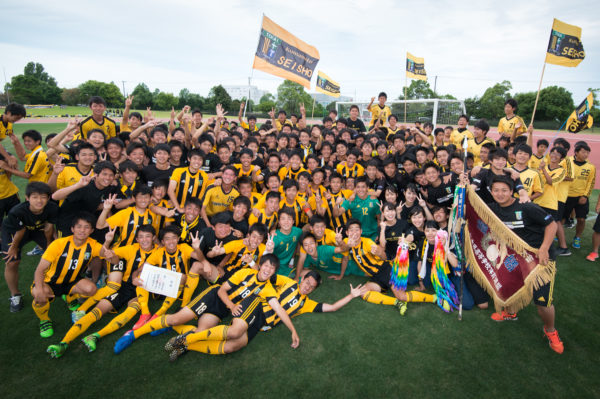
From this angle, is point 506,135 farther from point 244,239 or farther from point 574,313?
point 244,239

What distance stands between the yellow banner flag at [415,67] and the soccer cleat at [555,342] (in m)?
10.0

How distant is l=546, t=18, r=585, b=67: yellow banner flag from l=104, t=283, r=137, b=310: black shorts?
10.0 m

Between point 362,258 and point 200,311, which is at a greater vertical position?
point 362,258

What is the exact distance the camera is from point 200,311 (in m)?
3.59

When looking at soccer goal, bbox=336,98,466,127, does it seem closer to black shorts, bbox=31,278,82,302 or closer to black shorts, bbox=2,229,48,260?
black shorts, bbox=2,229,48,260

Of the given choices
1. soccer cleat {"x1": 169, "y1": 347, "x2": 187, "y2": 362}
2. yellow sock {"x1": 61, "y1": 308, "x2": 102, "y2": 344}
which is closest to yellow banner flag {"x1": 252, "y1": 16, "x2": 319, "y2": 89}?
yellow sock {"x1": 61, "y1": 308, "x2": 102, "y2": 344}

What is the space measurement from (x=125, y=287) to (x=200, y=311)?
49.2 inches

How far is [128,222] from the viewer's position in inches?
170

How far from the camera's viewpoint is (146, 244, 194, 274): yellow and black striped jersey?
405cm

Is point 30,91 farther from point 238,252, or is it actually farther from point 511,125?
point 511,125

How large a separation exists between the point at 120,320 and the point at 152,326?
0.46 meters

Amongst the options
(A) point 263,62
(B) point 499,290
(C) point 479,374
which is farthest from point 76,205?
(A) point 263,62

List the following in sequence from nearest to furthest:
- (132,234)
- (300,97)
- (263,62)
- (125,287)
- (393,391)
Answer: (393,391) < (125,287) < (132,234) < (263,62) < (300,97)

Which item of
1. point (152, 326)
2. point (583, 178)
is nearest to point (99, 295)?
point (152, 326)
